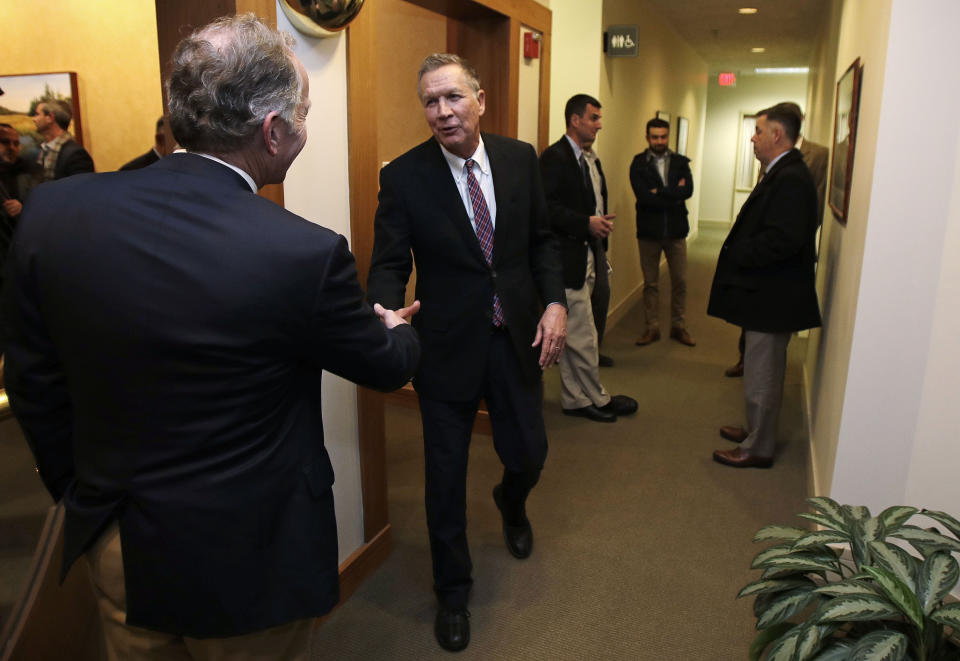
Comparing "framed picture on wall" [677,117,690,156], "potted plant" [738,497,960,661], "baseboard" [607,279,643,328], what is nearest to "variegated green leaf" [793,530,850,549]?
"potted plant" [738,497,960,661]

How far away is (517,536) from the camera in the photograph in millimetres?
2832

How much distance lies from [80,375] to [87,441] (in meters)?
0.12

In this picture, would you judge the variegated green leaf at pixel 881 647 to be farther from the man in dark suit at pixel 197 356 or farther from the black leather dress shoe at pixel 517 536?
the black leather dress shoe at pixel 517 536

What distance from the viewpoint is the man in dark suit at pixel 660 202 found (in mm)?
5699

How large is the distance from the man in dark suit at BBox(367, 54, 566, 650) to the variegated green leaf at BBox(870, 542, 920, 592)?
1.03m

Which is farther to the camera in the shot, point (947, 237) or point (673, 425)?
point (673, 425)

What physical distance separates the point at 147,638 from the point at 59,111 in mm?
4382

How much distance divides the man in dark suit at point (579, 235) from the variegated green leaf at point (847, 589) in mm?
2425

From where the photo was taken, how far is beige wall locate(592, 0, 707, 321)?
234 inches

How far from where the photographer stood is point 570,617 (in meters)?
2.46

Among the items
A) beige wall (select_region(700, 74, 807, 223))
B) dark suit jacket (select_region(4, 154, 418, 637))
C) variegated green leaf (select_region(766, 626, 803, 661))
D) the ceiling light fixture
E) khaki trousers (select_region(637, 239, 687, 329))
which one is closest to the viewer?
dark suit jacket (select_region(4, 154, 418, 637))

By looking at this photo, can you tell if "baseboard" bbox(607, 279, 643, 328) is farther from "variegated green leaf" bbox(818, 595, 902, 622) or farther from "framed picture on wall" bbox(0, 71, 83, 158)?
"variegated green leaf" bbox(818, 595, 902, 622)

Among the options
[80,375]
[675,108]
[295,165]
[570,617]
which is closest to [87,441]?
[80,375]

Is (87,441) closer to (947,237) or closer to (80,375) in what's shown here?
(80,375)
